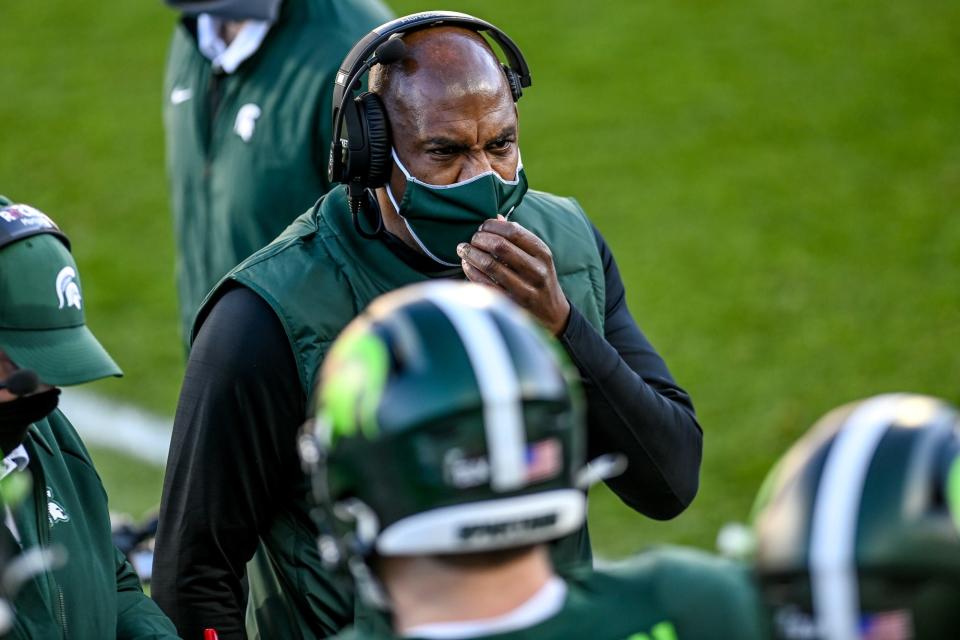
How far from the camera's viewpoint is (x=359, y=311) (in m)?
2.98

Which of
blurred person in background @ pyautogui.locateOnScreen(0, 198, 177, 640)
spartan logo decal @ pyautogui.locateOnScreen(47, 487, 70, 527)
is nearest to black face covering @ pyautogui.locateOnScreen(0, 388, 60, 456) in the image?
blurred person in background @ pyautogui.locateOnScreen(0, 198, 177, 640)

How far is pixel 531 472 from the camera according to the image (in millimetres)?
1853

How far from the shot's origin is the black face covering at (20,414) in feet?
8.84

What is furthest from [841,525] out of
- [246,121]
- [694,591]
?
[246,121]

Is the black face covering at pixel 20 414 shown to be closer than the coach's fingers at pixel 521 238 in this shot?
Yes

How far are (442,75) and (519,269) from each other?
46cm

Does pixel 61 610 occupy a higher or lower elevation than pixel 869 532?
lower

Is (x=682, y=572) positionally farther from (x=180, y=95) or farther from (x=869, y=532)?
(x=180, y=95)

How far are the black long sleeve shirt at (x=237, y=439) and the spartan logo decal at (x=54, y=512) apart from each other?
249 mm

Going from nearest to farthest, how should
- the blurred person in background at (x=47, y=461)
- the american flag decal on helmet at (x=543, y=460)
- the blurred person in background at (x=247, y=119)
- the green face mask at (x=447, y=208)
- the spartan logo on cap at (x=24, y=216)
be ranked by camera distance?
the american flag decal on helmet at (x=543, y=460) → the blurred person in background at (x=47, y=461) → the spartan logo on cap at (x=24, y=216) → the green face mask at (x=447, y=208) → the blurred person in background at (x=247, y=119)

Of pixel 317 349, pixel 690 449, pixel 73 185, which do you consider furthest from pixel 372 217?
pixel 73 185

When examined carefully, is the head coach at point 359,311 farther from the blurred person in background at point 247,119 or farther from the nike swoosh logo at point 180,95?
the nike swoosh logo at point 180,95

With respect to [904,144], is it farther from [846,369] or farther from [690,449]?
[690,449]

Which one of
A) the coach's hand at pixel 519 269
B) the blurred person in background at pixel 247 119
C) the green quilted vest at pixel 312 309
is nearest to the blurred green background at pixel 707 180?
the blurred person in background at pixel 247 119
